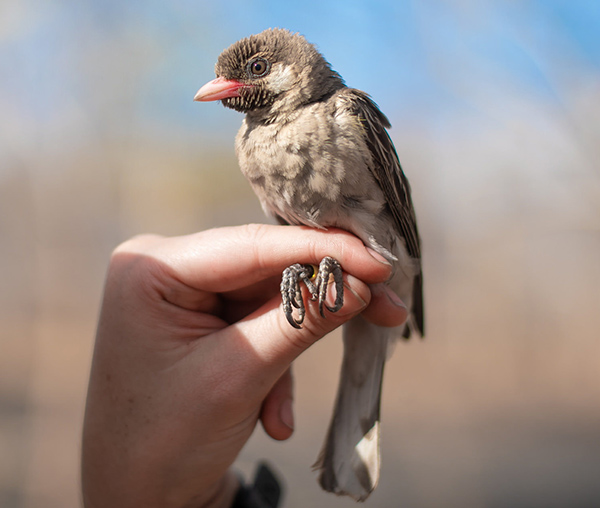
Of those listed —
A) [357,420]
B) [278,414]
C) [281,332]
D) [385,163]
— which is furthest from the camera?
A: [357,420]

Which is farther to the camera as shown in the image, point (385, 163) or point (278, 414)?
point (278, 414)

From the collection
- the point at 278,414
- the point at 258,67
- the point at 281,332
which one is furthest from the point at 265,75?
the point at 278,414

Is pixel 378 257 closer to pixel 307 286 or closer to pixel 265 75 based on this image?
pixel 307 286

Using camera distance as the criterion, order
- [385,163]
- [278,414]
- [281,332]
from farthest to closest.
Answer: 1. [278,414]
2. [385,163]
3. [281,332]

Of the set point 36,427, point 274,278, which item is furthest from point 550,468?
point 36,427

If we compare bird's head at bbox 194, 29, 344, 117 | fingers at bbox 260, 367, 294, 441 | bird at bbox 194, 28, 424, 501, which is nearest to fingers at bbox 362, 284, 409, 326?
bird at bbox 194, 28, 424, 501

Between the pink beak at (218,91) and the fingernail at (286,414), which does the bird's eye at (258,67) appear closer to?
the pink beak at (218,91)

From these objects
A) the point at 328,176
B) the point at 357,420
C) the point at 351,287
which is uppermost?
the point at 328,176
